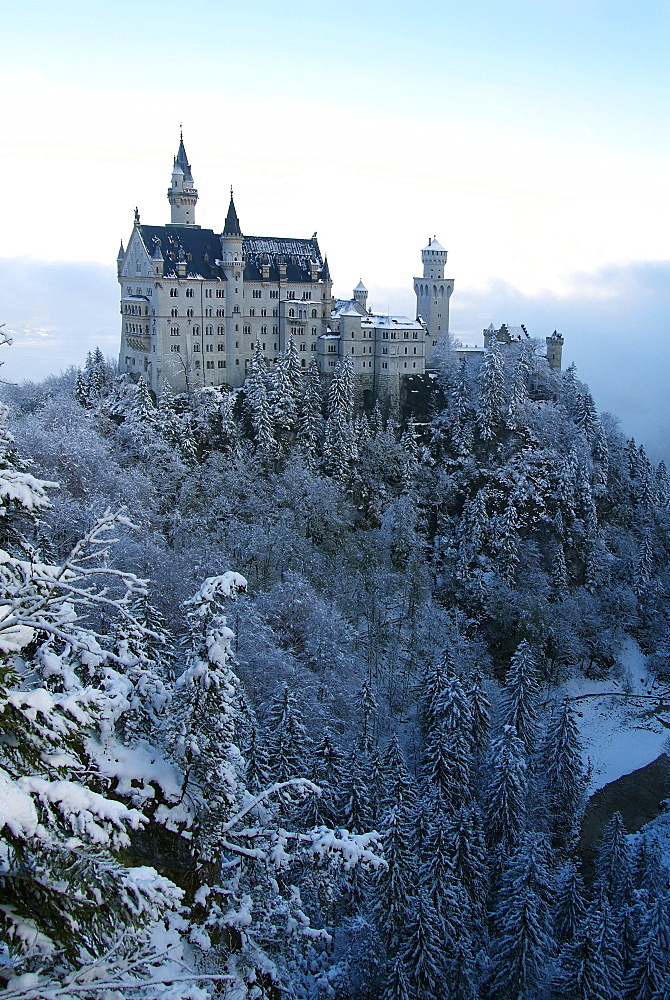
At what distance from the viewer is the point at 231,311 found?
8219 centimetres

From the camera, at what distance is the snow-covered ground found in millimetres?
59312

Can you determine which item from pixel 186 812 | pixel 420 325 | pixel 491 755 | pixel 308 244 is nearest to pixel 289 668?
pixel 491 755

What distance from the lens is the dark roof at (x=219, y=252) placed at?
7969 centimetres

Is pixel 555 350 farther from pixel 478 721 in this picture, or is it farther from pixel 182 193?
pixel 478 721

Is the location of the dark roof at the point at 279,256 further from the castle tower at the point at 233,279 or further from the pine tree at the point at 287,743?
the pine tree at the point at 287,743

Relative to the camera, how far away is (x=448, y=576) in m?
74.0

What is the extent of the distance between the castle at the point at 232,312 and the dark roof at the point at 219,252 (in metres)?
0.11

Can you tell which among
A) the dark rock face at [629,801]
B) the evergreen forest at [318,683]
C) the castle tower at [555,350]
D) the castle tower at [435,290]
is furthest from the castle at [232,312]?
the dark rock face at [629,801]

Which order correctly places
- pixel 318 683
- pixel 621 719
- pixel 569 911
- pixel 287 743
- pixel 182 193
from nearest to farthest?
pixel 569 911 < pixel 287 743 < pixel 318 683 < pixel 621 719 < pixel 182 193

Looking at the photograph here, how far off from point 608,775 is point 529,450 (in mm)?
34872

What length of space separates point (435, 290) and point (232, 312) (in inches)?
1077

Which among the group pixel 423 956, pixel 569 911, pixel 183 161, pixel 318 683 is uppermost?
pixel 183 161

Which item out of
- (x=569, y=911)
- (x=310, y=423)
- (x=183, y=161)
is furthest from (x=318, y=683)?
(x=183, y=161)

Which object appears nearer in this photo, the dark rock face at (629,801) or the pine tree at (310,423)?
the dark rock face at (629,801)
